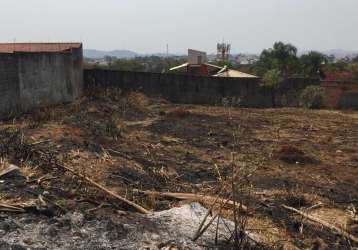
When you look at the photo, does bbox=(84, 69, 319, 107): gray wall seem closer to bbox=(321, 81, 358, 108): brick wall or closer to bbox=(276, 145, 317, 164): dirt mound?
bbox=(321, 81, 358, 108): brick wall

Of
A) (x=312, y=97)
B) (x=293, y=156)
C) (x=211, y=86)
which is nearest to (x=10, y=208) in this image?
(x=293, y=156)

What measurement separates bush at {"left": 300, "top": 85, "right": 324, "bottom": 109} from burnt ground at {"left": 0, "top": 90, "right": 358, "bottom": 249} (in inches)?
101

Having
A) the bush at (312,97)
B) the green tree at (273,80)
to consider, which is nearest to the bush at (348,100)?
the bush at (312,97)

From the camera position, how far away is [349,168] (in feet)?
30.7

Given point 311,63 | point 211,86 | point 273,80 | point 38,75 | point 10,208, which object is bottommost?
point 10,208

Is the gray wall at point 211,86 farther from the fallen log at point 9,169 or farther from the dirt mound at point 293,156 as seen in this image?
the fallen log at point 9,169

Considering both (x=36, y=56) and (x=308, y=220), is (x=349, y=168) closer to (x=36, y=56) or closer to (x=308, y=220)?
(x=308, y=220)

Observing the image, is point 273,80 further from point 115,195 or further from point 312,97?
point 115,195

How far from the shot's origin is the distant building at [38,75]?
11578mm

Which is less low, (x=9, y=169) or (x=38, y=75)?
(x=38, y=75)

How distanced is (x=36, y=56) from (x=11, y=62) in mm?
1379

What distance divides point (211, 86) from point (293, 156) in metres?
9.54

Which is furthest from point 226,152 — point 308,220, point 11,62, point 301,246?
point 11,62

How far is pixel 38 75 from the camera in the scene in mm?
13133
